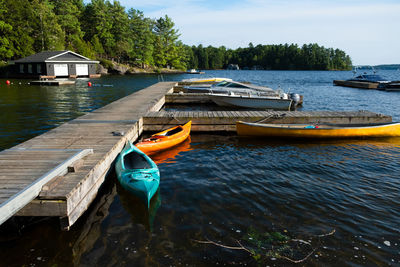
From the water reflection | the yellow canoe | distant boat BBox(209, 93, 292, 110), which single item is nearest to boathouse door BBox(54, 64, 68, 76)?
distant boat BBox(209, 93, 292, 110)

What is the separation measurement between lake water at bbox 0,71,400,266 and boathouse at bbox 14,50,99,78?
162ft

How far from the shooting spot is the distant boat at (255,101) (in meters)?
21.1

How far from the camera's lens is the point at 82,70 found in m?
57.8

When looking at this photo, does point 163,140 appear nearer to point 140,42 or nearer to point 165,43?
point 140,42

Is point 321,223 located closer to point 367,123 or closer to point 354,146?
point 354,146

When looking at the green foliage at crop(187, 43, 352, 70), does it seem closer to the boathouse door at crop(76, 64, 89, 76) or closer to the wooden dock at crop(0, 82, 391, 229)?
the boathouse door at crop(76, 64, 89, 76)

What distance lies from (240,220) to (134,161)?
414cm

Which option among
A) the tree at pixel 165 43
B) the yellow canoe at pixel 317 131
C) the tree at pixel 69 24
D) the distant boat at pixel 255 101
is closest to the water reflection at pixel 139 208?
the yellow canoe at pixel 317 131

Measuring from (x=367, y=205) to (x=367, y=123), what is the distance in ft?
29.2

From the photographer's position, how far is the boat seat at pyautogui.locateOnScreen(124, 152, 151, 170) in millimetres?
8789

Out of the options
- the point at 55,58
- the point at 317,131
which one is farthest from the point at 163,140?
the point at 55,58

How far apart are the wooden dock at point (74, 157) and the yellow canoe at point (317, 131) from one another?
1.37 meters

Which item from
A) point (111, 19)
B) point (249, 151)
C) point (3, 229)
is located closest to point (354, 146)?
point (249, 151)

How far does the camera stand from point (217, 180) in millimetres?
9031
